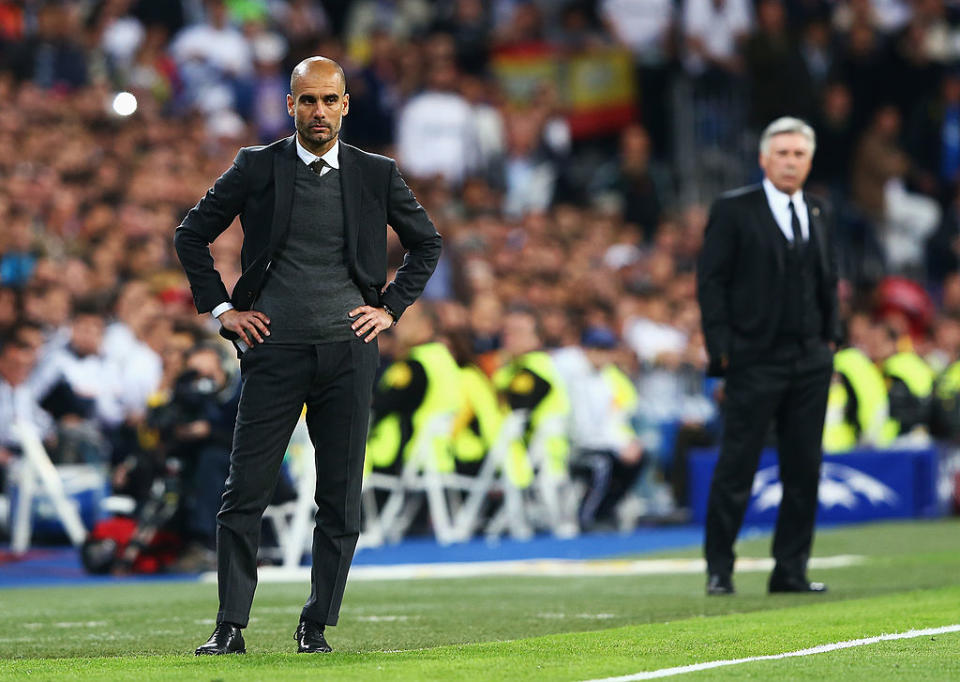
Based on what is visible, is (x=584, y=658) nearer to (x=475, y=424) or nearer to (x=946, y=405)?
(x=475, y=424)

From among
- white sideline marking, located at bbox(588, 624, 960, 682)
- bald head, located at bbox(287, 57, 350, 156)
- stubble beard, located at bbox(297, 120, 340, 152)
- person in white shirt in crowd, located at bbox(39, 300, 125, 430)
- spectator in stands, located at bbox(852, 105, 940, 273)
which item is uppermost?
spectator in stands, located at bbox(852, 105, 940, 273)

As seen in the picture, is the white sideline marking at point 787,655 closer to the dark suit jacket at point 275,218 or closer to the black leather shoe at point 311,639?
the black leather shoe at point 311,639

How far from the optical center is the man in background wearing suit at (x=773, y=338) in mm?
10836

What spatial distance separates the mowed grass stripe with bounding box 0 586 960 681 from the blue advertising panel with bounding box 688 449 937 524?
9.07 m

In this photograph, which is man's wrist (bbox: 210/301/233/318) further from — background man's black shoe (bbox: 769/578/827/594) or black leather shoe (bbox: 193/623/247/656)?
Result: background man's black shoe (bbox: 769/578/827/594)

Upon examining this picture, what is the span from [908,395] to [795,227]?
30.7 ft

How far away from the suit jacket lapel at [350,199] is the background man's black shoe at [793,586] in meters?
4.11

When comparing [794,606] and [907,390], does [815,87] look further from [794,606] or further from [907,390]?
[794,606]

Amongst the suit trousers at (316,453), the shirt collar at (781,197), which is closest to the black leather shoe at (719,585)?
the shirt collar at (781,197)

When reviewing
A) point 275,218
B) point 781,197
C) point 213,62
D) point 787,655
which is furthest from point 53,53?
point 787,655

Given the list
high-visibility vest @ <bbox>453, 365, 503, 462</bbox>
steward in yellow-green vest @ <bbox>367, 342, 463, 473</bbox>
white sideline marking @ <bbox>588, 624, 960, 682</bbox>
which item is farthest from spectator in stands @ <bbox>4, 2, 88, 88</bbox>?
white sideline marking @ <bbox>588, 624, 960, 682</bbox>

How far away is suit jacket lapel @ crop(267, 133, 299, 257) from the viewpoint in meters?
7.58

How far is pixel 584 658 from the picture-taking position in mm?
7434

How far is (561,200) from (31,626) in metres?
15.9
